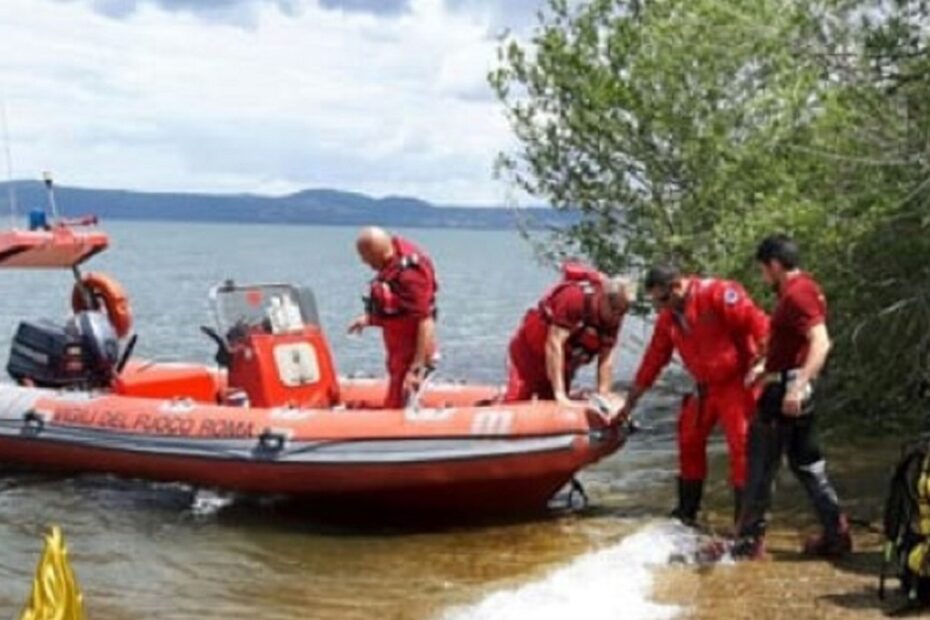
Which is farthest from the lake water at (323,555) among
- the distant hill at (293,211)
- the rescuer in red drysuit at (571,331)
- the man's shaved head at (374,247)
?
the distant hill at (293,211)

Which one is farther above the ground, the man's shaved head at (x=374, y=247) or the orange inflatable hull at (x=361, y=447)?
the man's shaved head at (x=374, y=247)

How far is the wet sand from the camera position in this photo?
242 inches

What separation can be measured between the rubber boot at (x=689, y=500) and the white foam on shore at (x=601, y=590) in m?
0.20

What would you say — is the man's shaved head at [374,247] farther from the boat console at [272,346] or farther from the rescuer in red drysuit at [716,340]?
the rescuer in red drysuit at [716,340]

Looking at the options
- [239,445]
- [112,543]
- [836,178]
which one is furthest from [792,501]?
[112,543]

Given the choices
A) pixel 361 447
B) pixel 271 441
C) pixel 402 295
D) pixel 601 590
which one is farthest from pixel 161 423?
pixel 601 590

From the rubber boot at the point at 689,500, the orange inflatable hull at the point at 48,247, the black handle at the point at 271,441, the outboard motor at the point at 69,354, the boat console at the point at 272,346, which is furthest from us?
the outboard motor at the point at 69,354

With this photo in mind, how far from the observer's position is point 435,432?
8477 mm

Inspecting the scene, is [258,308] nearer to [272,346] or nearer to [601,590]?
[272,346]

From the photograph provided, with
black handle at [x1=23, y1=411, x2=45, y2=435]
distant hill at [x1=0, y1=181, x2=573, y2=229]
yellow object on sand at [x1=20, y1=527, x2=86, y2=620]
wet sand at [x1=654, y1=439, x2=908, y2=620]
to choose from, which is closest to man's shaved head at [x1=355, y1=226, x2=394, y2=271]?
wet sand at [x1=654, y1=439, x2=908, y2=620]

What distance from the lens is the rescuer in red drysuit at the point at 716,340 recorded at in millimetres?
7164

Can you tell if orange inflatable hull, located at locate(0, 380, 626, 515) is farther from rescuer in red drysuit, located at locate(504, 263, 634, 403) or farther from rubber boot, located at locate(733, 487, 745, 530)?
rubber boot, located at locate(733, 487, 745, 530)

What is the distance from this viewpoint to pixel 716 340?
23.7ft

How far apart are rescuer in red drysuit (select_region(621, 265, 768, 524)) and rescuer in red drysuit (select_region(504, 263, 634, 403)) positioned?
58cm
